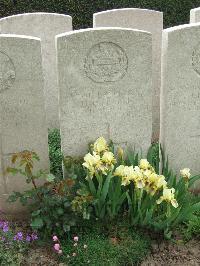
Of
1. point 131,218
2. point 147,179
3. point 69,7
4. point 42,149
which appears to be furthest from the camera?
point 69,7

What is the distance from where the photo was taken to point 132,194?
364cm

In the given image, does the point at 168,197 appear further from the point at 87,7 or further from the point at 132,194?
the point at 87,7

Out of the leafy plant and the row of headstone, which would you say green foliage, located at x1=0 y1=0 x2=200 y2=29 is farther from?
the leafy plant

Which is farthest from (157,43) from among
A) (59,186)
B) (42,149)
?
(59,186)

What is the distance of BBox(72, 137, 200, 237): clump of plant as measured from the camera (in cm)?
344

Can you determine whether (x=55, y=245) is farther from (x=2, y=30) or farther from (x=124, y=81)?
(x=2, y=30)

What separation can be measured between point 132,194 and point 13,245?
1.01 metres

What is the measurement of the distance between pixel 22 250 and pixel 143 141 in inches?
54.2

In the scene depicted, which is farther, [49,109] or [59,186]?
[49,109]

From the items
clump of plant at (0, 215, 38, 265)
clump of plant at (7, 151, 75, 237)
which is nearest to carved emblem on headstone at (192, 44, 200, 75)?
clump of plant at (7, 151, 75, 237)

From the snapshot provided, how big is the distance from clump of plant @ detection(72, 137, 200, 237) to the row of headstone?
310 millimetres

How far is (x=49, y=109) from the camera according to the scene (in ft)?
18.2

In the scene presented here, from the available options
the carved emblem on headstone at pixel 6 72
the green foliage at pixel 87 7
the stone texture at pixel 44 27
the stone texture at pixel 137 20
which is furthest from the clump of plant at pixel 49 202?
the green foliage at pixel 87 7

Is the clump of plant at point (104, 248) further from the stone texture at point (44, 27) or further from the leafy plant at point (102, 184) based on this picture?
the stone texture at point (44, 27)
